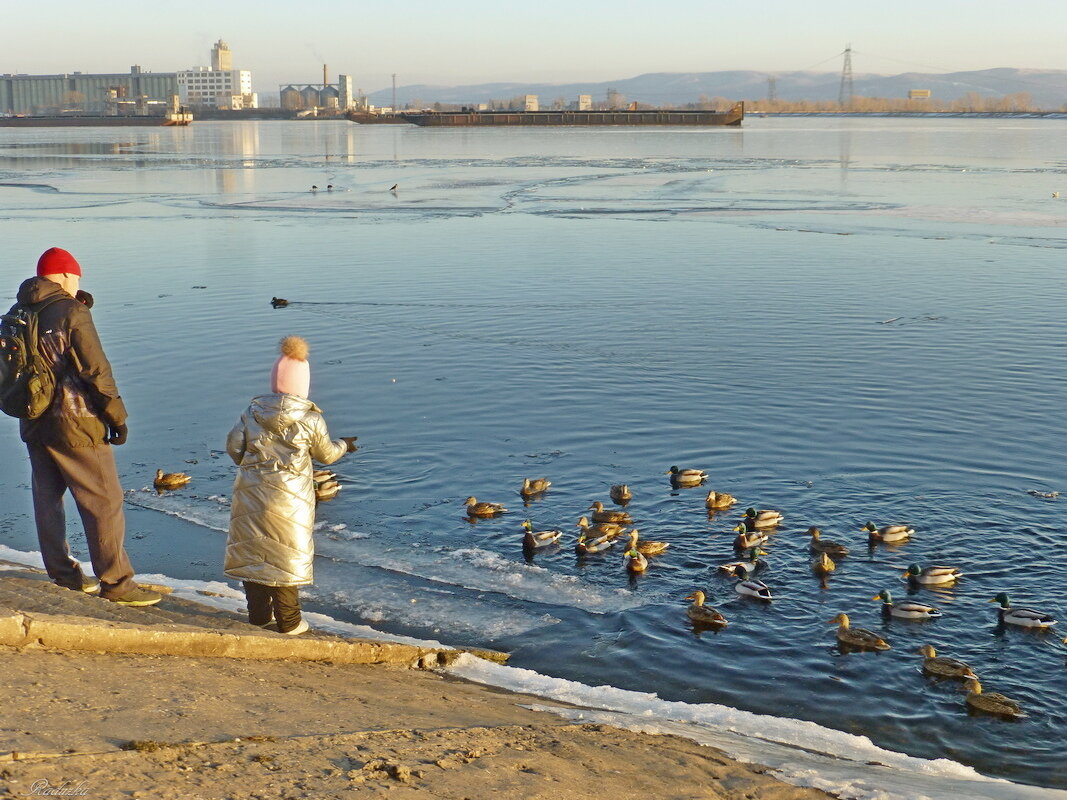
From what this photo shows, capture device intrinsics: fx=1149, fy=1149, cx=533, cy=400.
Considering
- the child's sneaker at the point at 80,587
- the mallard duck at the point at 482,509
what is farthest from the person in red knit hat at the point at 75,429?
the mallard duck at the point at 482,509

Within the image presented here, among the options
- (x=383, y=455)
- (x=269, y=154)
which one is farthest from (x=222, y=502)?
(x=269, y=154)

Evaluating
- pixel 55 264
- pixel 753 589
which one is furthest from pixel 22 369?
pixel 753 589

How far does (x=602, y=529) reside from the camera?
12.2m

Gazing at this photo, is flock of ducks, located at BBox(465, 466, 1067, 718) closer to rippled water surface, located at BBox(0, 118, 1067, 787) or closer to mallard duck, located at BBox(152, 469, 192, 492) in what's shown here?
rippled water surface, located at BBox(0, 118, 1067, 787)

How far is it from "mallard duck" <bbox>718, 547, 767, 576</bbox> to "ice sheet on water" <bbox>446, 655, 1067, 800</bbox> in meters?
2.76

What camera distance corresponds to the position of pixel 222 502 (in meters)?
13.3

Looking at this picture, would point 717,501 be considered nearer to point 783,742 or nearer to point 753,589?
point 753,589

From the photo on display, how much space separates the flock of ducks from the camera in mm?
9367

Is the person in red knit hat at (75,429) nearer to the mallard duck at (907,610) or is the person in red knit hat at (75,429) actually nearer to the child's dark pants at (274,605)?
the child's dark pants at (274,605)

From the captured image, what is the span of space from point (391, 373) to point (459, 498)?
6.32m

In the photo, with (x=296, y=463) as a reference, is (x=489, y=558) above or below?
below

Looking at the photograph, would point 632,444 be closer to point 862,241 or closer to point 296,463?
point 296,463

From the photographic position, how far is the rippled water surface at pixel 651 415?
9.84m

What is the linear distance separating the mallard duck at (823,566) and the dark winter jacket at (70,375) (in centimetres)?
684
